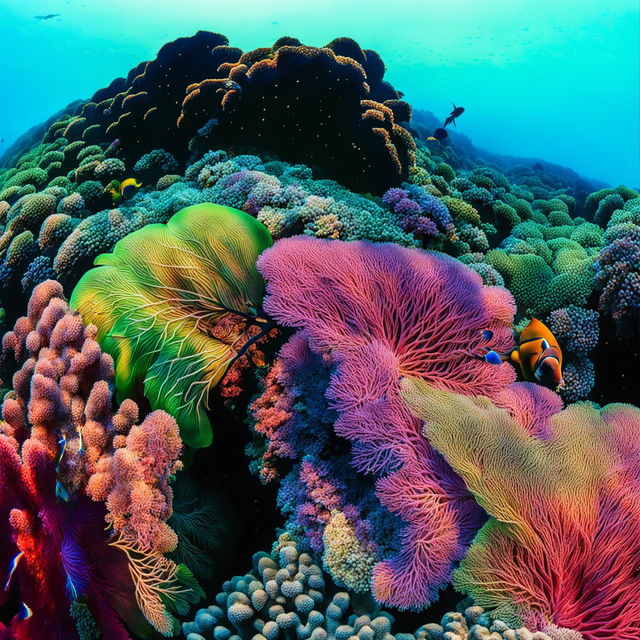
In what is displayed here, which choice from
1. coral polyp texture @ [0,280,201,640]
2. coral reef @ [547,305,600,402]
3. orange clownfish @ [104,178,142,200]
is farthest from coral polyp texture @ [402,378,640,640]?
orange clownfish @ [104,178,142,200]

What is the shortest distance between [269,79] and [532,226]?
3544 mm

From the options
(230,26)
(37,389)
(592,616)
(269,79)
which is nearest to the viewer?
(592,616)

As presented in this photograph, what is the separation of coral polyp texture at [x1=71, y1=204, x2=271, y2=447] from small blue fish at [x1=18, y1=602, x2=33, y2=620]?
3.33 ft

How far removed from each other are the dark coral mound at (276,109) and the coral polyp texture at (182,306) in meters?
2.36

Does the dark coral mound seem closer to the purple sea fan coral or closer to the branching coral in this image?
the branching coral

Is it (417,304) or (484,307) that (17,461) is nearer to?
(417,304)

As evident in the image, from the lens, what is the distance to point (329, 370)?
2508mm

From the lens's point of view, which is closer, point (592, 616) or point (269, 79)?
point (592, 616)

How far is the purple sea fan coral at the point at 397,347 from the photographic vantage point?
77.4 inches

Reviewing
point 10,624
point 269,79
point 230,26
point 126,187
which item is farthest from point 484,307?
point 230,26

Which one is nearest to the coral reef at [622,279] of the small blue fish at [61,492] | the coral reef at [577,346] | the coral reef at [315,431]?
the coral reef at [315,431]

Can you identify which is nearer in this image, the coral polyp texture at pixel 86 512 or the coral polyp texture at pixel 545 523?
the coral polyp texture at pixel 545 523

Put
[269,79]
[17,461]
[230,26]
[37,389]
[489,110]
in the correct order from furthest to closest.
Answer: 1. [489,110]
2. [230,26]
3. [269,79]
4. [37,389]
5. [17,461]

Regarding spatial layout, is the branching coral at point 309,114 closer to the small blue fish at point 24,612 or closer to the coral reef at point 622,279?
the coral reef at point 622,279
